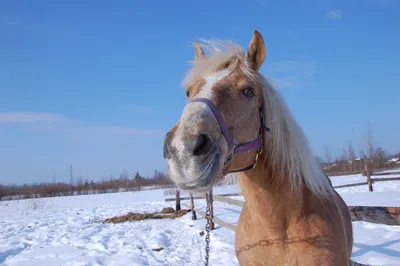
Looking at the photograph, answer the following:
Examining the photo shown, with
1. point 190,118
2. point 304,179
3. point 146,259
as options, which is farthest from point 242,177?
point 146,259

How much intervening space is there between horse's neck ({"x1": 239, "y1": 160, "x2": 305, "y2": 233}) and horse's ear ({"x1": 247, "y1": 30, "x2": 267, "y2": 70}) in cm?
75

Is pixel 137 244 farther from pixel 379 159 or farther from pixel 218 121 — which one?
pixel 379 159

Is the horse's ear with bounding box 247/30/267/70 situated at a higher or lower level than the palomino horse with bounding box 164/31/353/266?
higher

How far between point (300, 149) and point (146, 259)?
4.89 m

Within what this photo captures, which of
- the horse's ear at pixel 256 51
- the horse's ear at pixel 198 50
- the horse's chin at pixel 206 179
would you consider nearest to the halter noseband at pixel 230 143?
the horse's chin at pixel 206 179

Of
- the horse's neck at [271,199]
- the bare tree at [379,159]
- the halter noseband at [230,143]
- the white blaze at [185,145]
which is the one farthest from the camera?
the bare tree at [379,159]

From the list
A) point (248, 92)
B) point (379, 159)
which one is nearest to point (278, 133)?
point (248, 92)

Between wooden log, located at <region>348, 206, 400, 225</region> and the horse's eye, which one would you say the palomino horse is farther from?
wooden log, located at <region>348, 206, 400, 225</region>

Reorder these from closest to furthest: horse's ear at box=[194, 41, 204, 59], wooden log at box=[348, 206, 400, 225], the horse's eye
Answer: the horse's eye → horse's ear at box=[194, 41, 204, 59] → wooden log at box=[348, 206, 400, 225]

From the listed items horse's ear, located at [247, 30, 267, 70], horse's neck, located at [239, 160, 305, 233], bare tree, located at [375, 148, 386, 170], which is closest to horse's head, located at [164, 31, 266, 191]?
horse's ear, located at [247, 30, 267, 70]

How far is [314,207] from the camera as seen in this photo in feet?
6.63

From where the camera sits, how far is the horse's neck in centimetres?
200

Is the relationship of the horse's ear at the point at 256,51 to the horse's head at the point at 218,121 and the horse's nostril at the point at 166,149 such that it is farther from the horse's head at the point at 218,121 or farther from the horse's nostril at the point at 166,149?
the horse's nostril at the point at 166,149

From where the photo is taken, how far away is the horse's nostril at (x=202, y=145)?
1.46 meters
